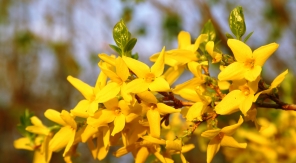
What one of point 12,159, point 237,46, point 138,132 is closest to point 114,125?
point 138,132

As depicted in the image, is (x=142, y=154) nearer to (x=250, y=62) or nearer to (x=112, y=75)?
(x=112, y=75)

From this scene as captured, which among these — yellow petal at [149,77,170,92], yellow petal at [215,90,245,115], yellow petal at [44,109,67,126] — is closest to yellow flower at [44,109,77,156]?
yellow petal at [44,109,67,126]

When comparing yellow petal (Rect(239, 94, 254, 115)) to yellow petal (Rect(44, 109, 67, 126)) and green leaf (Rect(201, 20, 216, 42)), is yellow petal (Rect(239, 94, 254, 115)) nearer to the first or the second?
green leaf (Rect(201, 20, 216, 42))

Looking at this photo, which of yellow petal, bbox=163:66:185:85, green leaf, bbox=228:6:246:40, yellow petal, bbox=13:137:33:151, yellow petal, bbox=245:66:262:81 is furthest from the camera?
yellow petal, bbox=13:137:33:151

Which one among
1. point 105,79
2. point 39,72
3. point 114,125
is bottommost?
point 114,125

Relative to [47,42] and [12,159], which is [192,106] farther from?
[47,42]

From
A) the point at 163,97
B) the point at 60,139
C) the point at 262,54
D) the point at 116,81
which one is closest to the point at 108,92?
the point at 116,81

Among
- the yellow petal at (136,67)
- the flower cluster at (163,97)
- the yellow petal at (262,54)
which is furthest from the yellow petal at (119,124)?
the yellow petal at (262,54)
